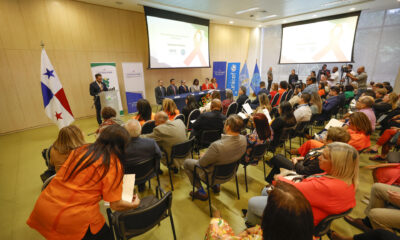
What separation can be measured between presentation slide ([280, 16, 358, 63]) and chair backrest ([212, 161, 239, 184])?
366 inches

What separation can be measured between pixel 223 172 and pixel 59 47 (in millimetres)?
6727

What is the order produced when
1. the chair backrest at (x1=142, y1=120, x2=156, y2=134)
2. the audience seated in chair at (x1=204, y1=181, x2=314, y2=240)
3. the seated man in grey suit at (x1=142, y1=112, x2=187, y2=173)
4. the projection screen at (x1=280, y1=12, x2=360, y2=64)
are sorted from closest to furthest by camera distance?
the audience seated in chair at (x1=204, y1=181, x2=314, y2=240) < the seated man in grey suit at (x1=142, y1=112, x2=187, y2=173) < the chair backrest at (x1=142, y1=120, x2=156, y2=134) < the projection screen at (x1=280, y1=12, x2=360, y2=64)

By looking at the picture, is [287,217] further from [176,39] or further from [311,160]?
[176,39]

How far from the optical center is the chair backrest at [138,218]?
4.61ft

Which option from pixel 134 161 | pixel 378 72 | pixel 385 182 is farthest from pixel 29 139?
pixel 378 72

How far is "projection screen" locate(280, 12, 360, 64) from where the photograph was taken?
7.99m

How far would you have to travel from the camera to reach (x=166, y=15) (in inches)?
288

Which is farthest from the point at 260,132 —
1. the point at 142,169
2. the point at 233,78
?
the point at 233,78

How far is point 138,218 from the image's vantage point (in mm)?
1458

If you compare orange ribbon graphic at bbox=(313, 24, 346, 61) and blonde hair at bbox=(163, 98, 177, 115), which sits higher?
orange ribbon graphic at bbox=(313, 24, 346, 61)

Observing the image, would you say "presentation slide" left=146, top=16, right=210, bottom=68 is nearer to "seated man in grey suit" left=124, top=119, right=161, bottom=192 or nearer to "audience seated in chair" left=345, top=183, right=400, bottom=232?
"seated man in grey suit" left=124, top=119, right=161, bottom=192

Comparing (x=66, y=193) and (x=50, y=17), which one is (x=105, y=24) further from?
(x=66, y=193)

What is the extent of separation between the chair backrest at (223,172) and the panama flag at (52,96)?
12.7 ft

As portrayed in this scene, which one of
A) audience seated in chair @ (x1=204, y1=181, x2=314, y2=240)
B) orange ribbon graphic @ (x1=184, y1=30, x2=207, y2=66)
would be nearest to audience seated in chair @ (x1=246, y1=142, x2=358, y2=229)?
audience seated in chair @ (x1=204, y1=181, x2=314, y2=240)
